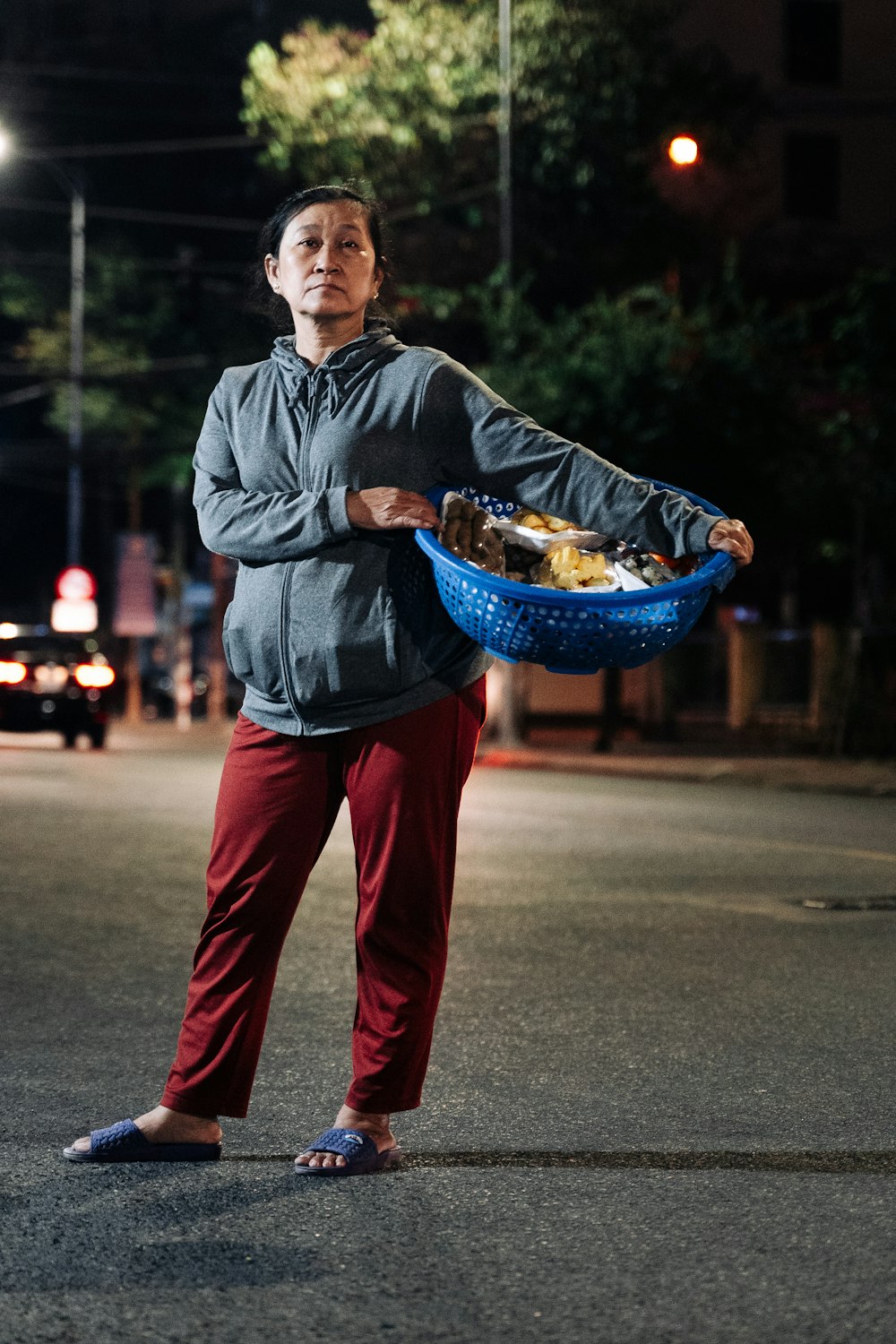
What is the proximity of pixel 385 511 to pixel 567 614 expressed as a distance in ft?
1.49

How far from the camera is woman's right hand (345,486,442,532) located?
14.2 feet

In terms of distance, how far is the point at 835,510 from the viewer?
2850 cm

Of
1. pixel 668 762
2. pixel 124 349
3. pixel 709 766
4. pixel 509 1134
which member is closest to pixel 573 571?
pixel 509 1134

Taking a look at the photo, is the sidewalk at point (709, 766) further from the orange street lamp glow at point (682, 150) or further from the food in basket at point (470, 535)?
the food in basket at point (470, 535)

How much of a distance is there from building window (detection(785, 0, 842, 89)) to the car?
2400 cm

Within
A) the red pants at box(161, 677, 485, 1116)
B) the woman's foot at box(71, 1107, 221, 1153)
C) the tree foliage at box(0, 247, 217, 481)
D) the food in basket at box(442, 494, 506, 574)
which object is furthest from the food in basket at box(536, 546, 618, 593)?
the tree foliage at box(0, 247, 217, 481)

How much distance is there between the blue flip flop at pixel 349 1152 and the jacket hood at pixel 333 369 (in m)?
1.58

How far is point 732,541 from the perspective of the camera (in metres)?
4.34

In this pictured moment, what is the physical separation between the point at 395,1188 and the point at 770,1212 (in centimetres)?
79

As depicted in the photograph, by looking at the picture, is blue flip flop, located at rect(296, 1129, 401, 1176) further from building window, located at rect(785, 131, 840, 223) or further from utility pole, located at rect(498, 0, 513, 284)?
building window, located at rect(785, 131, 840, 223)

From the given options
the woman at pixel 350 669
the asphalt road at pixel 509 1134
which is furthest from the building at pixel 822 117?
the woman at pixel 350 669

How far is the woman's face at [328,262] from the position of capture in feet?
14.9

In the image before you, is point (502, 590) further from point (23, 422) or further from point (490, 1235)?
point (23, 422)

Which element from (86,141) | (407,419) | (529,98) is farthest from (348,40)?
(407,419)
